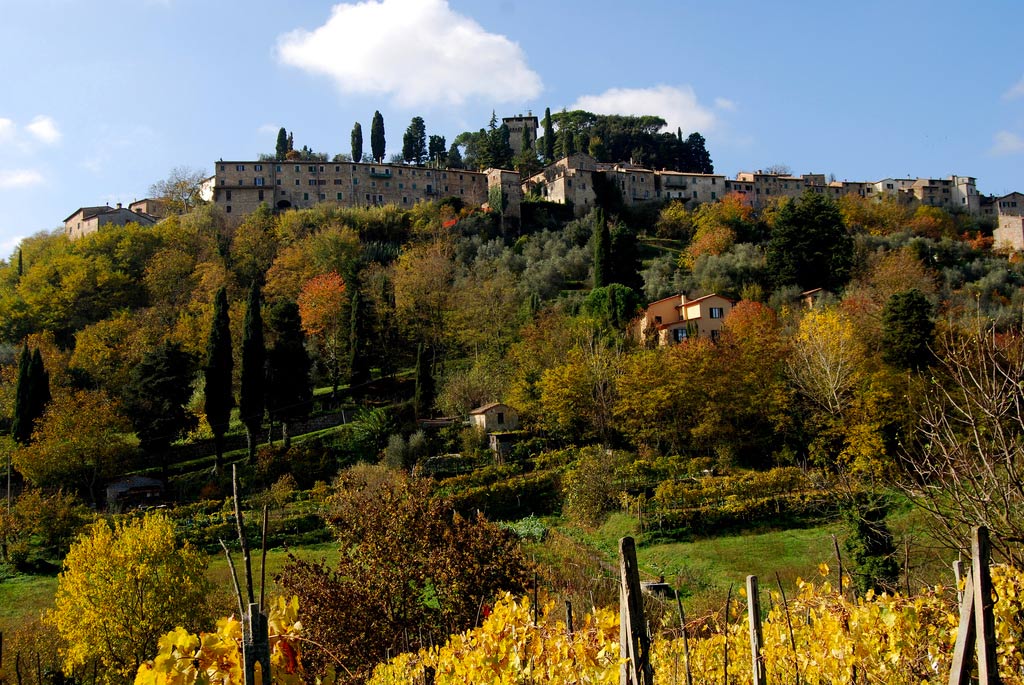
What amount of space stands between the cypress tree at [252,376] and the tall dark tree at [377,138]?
5039 centimetres

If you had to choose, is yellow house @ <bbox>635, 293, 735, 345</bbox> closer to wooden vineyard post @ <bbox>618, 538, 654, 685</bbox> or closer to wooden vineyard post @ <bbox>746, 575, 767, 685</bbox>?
wooden vineyard post @ <bbox>746, 575, 767, 685</bbox>

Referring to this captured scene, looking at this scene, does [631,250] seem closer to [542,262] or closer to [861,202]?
[542,262]

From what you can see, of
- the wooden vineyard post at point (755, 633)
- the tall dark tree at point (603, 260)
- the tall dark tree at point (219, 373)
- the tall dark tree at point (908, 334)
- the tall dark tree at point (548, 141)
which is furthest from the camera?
the tall dark tree at point (548, 141)

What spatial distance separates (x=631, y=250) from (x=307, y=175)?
3826 cm

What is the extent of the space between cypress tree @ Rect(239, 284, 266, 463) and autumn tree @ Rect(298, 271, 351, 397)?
6403 millimetres

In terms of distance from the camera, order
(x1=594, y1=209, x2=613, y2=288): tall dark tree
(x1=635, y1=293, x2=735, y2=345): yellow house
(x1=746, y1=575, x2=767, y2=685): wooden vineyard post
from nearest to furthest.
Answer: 1. (x1=746, y1=575, x2=767, y2=685): wooden vineyard post
2. (x1=635, y1=293, x2=735, y2=345): yellow house
3. (x1=594, y1=209, x2=613, y2=288): tall dark tree

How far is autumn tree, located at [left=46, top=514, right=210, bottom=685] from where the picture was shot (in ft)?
56.4

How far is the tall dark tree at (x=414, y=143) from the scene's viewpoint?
98.1 meters

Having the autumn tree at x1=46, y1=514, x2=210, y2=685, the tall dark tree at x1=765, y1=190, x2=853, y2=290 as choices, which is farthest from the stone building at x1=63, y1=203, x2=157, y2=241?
the autumn tree at x1=46, y1=514, x2=210, y2=685

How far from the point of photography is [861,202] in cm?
7731

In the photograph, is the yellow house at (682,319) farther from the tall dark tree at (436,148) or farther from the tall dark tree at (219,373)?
the tall dark tree at (436,148)

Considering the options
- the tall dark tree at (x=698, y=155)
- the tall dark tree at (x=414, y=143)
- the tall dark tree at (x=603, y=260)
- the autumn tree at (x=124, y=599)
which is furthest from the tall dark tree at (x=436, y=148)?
the autumn tree at (x=124, y=599)

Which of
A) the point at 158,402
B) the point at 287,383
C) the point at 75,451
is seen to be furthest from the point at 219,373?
the point at 75,451

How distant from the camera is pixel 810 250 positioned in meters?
51.9
